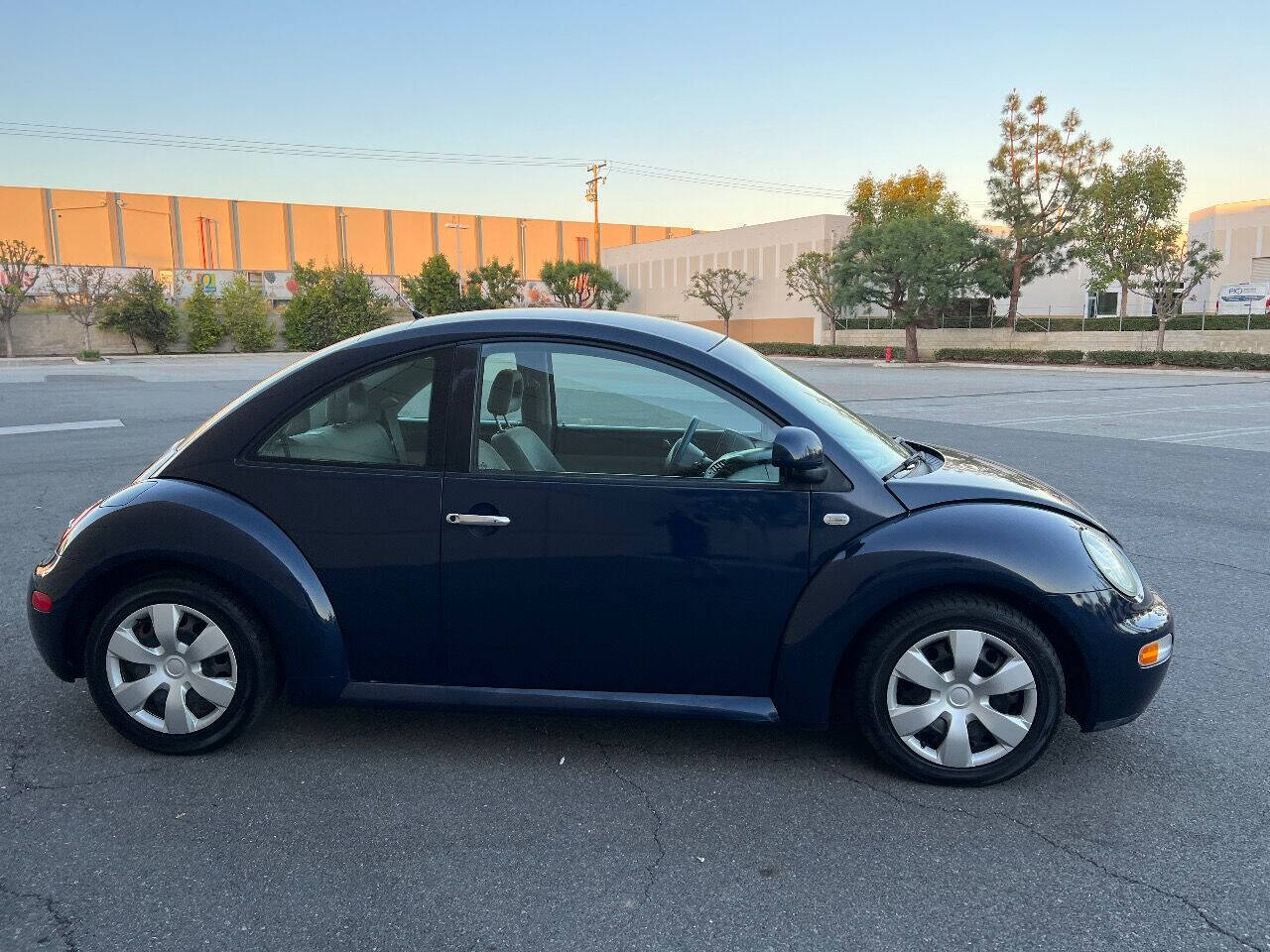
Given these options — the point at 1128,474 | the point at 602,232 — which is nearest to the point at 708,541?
the point at 1128,474

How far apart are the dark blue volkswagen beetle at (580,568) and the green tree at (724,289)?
5842 centimetres

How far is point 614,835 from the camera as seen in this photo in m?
2.96

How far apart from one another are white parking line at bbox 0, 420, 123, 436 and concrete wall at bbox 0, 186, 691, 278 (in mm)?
59770

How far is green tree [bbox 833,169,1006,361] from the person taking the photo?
137 ft

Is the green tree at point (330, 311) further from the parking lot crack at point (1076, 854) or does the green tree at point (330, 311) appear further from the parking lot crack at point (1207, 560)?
the parking lot crack at point (1076, 854)

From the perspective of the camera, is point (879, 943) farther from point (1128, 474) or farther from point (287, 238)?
point (287, 238)

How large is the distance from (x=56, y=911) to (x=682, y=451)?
7.32 feet

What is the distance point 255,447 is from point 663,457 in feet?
4.68

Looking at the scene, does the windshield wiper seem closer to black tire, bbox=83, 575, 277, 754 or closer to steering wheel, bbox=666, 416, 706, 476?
steering wheel, bbox=666, 416, 706, 476

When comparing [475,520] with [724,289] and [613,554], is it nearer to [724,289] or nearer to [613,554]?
[613,554]

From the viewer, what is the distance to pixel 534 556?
10.5ft

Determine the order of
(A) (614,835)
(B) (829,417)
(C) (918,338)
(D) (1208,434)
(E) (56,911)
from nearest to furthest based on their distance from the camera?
(E) (56,911)
(A) (614,835)
(B) (829,417)
(D) (1208,434)
(C) (918,338)

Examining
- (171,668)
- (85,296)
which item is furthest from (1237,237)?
(171,668)

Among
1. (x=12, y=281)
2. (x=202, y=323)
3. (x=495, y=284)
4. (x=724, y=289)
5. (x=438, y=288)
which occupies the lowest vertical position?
(x=202, y=323)
